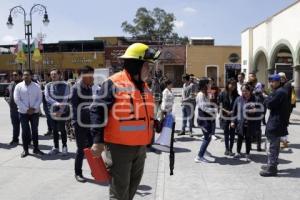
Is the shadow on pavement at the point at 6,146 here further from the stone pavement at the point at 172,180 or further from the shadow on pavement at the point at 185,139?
the shadow on pavement at the point at 185,139

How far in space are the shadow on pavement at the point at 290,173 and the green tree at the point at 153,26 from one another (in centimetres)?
6636

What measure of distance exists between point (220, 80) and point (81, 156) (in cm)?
4297

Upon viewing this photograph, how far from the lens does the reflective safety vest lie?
13.6ft

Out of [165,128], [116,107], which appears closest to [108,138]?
[116,107]

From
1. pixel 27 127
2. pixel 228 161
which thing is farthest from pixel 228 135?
pixel 27 127

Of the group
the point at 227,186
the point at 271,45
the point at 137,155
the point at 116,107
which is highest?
the point at 271,45

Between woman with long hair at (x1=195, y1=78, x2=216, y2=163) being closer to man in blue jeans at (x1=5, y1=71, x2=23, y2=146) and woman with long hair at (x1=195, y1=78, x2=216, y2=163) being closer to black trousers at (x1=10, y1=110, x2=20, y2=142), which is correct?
man in blue jeans at (x1=5, y1=71, x2=23, y2=146)

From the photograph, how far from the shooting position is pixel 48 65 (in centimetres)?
5634

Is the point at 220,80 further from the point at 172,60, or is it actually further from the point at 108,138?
the point at 108,138

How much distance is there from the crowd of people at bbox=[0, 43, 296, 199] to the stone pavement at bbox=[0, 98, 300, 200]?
12.9 inches

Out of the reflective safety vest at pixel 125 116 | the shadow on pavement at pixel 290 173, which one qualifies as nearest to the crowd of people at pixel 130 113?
the reflective safety vest at pixel 125 116

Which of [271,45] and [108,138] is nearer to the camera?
[108,138]

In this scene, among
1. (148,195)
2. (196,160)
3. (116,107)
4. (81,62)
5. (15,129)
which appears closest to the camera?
(116,107)

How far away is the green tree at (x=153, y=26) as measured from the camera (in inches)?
2908
